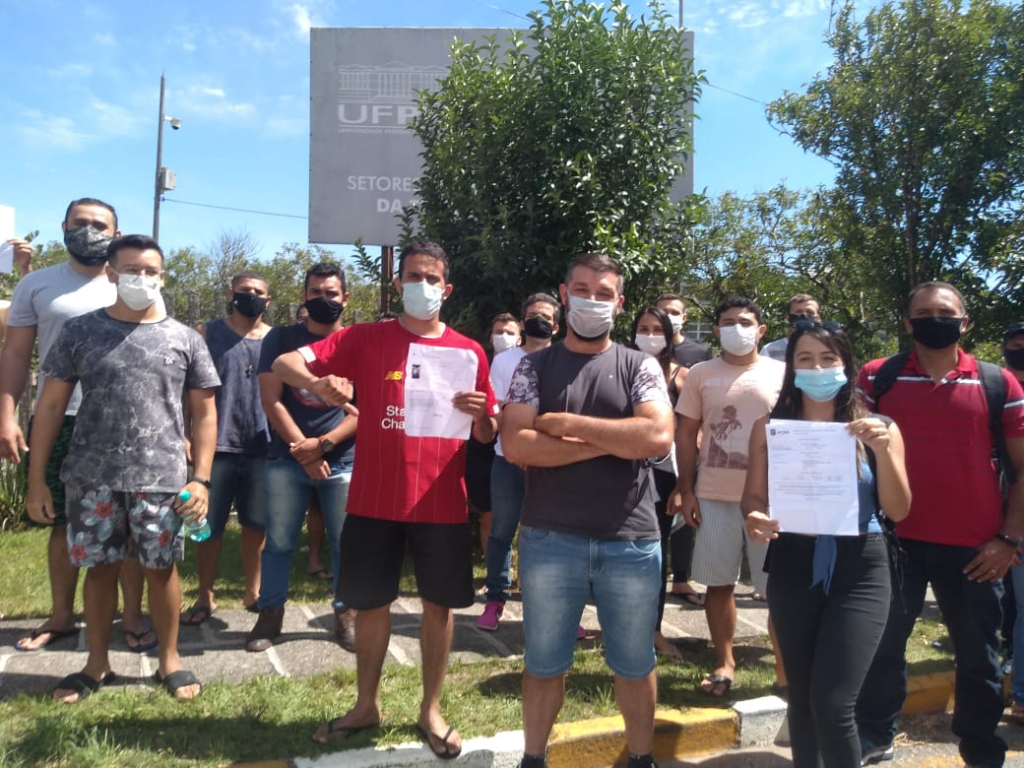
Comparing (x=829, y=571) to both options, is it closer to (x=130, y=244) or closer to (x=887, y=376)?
(x=887, y=376)

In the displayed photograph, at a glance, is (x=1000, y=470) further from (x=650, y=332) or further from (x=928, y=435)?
(x=650, y=332)

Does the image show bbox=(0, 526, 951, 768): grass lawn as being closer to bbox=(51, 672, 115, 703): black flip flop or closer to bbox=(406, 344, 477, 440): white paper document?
bbox=(51, 672, 115, 703): black flip flop

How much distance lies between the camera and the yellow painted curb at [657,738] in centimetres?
361

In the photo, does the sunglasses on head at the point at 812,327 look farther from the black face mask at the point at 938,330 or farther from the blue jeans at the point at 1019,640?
the blue jeans at the point at 1019,640

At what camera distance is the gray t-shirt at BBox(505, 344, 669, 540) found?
3016mm

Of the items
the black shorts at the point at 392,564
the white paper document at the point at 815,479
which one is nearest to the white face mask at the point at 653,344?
the white paper document at the point at 815,479

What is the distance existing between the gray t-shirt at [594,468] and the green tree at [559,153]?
118 inches

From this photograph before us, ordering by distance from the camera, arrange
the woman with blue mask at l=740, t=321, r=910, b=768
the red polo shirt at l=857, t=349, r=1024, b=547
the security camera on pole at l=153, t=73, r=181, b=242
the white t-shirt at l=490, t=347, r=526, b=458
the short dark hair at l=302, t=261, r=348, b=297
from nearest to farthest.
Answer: the woman with blue mask at l=740, t=321, r=910, b=768 → the red polo shirt at l=857, t=349, r=1024, b=547 → the short dark hair at l=302, t=261, r=348, b=297 → the white t-shirt at l=490, t=347, r=526, b=458 → the security camera on pole at l=153, t=73, r=181, b=242

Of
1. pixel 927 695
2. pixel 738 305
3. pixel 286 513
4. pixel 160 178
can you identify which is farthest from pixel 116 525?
pixel 160 178

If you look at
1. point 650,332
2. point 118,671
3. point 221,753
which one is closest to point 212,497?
point 118,671

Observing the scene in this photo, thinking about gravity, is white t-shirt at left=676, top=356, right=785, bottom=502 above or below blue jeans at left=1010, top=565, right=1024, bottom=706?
above

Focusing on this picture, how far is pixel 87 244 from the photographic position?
4.20 m

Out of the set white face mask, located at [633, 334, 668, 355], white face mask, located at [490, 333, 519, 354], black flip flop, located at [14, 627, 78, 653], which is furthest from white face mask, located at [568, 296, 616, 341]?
black flip flop, located at [14, 627, 78, 653]

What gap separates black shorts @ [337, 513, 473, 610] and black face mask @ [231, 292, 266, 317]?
6.86 feet
